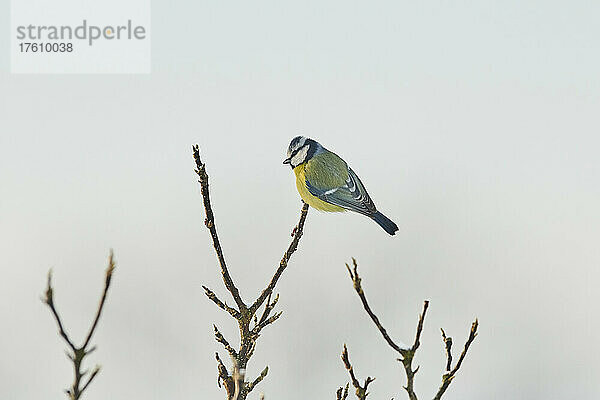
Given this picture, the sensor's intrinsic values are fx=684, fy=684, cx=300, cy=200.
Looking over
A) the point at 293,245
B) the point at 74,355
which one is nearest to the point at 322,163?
the point at 293,245

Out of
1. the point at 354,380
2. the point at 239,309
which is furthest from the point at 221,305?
the point at 354,380

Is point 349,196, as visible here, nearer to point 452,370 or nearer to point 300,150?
point 300,150

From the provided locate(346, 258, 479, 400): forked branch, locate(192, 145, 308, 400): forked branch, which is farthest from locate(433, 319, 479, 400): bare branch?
locate(192, 145, 308, 400): forked branch

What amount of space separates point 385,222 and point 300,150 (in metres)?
0.27

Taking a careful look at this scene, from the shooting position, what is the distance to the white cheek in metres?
1.67

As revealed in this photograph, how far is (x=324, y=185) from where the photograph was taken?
1646 millimetres

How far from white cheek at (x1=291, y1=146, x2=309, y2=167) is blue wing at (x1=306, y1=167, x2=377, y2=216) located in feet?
0.23

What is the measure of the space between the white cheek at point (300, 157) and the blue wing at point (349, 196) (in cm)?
7

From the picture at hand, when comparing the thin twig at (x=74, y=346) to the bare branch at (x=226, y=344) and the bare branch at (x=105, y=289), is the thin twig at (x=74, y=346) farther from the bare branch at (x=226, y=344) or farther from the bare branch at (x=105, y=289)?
the bare branch at (x=226, y=344)

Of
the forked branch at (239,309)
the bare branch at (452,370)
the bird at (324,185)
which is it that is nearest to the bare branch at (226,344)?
the forked branch at (239,309)

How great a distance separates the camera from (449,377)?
0.58 metres

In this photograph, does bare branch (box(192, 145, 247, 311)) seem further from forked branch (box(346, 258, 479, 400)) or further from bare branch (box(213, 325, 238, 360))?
forked branch (box(346, 258, 479, 400))

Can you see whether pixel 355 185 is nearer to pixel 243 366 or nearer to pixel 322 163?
pixel 322 163

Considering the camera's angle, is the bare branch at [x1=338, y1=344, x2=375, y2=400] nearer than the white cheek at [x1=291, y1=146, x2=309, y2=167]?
Yes
